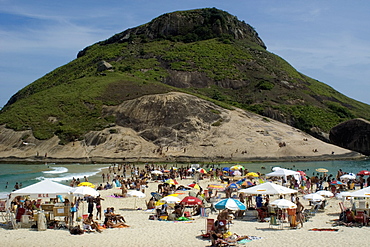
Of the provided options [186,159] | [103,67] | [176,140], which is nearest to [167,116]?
[176,140]

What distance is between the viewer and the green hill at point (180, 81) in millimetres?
100812

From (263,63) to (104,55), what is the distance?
50.4 metres

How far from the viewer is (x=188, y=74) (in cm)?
13012

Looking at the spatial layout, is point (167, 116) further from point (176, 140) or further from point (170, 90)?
point (170, 90)

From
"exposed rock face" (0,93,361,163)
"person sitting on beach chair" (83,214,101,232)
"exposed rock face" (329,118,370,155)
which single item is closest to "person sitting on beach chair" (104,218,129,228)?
"person sitting on beach chair" (83,214,101,232)

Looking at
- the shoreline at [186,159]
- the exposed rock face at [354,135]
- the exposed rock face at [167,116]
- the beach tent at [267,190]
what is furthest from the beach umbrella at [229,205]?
the exposed rock face at [354,135]

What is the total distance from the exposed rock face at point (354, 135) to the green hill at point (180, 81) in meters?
10.7

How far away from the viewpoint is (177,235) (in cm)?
2000

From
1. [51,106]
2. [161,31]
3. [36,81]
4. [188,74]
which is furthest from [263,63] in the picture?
[36,81]

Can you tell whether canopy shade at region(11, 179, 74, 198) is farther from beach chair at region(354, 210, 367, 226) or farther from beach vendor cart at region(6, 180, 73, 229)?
beach chair at region(354, 210, 367, 226)

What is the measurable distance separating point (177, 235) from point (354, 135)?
250ft

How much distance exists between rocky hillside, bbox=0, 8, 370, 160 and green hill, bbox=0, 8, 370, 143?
0.85 ft

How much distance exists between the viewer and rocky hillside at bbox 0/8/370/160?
90188 mm

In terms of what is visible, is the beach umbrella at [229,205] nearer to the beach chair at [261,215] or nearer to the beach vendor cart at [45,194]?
the beach chair at [261,215]
